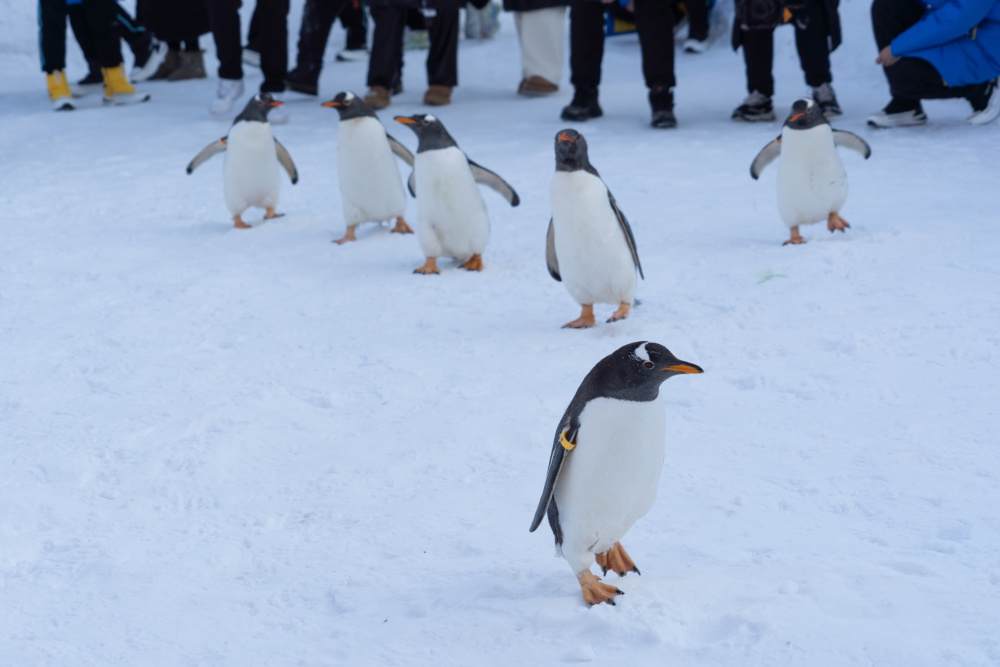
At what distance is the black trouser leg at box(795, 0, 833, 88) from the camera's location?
19.4ft

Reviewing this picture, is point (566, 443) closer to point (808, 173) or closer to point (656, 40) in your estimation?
point (808, 173)

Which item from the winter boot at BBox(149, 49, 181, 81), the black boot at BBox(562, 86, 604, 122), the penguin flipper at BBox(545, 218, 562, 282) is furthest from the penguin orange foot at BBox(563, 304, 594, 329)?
the winter boot at BBox(149, 49, 181, 81)

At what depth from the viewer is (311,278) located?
3760mm

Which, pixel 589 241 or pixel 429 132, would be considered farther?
pixel 429 132

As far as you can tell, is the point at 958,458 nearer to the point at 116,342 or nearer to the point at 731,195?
the point at 116,342

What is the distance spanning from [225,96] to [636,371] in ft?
20.4

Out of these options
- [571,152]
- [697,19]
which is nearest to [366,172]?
[571,152]

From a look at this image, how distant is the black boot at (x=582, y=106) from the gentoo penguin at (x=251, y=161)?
8.51 ft

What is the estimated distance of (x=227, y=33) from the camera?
6703 mm

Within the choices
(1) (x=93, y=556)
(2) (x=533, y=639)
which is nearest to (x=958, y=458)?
(2) (x=533, y=639)

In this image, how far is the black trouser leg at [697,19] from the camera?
9586mm

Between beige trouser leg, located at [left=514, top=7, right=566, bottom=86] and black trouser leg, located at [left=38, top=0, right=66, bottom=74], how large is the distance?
337 centimetres

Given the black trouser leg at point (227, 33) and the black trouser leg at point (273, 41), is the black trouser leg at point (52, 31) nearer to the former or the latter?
the black trouser leg at point (227, 33)

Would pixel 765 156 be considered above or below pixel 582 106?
above
